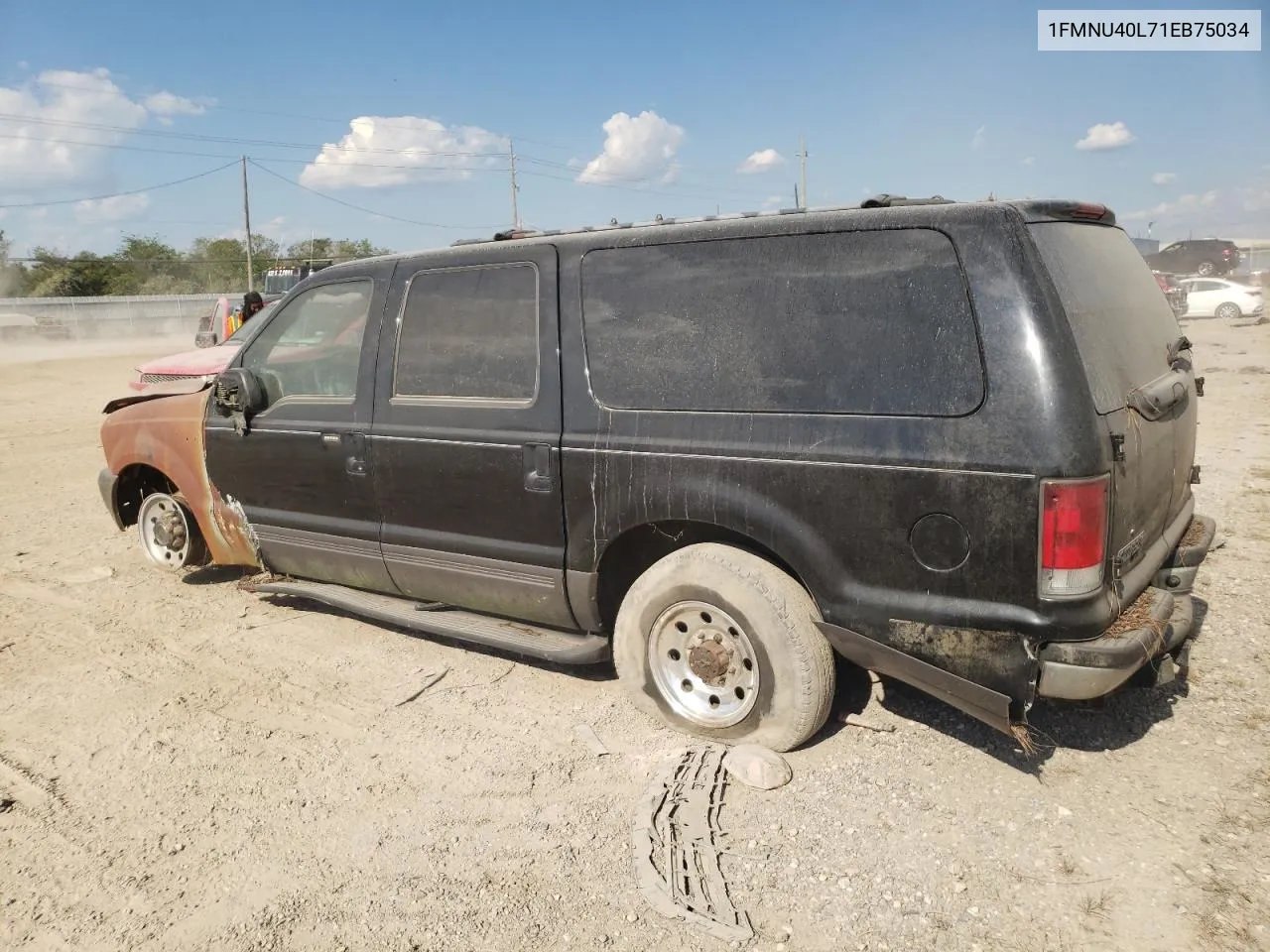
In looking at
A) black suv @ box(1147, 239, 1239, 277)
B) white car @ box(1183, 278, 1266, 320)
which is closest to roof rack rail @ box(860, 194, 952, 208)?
white car @ box(1183, 278, 1266, 320)

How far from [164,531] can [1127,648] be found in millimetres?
5358

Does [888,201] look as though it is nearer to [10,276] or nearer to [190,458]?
[190,458]

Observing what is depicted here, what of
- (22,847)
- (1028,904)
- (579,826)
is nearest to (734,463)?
(579,826)

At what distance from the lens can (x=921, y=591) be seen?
116 inches

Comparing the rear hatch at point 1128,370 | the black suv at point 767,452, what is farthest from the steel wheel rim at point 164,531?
the rear hatch at point 1128,370

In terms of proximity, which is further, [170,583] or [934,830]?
[170,583]

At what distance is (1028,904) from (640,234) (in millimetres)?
Result: 2663

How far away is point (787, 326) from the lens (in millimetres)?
3180

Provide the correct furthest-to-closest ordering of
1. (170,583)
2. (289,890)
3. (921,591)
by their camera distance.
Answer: (170,583) → (921,591) → (289,890)

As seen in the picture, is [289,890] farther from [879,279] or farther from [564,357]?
[879,279]

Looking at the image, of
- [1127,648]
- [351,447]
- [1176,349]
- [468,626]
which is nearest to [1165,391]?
[1176,349]

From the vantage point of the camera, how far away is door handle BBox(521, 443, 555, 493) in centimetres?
370

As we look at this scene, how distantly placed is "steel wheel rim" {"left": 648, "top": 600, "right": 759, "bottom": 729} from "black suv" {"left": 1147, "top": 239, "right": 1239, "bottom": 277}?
35974mm

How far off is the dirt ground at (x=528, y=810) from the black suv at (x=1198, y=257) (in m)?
35.4
